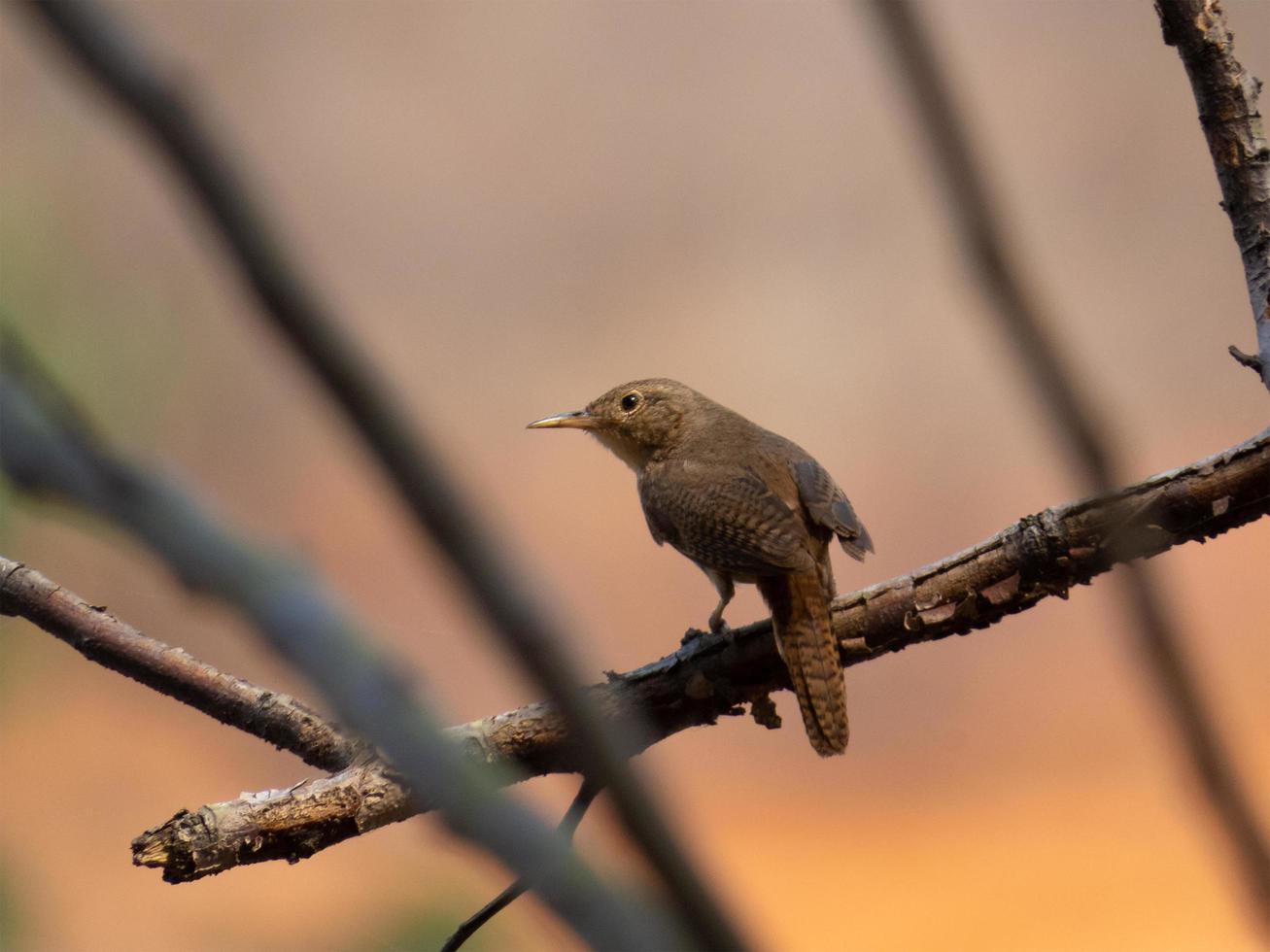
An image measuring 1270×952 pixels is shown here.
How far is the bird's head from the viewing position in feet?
13.2

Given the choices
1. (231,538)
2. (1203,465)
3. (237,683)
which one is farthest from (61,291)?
(231,538)

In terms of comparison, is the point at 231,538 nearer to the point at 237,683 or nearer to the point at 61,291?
the point at 237,683

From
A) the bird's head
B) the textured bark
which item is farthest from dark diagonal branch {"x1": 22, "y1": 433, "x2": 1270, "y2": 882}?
the bird's head

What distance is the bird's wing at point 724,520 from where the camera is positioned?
3066 mm

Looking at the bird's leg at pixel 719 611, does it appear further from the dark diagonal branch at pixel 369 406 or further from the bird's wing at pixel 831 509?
the dark diagonal branch at pixel 369 406

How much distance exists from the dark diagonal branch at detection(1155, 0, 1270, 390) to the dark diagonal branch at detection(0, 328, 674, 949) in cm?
202

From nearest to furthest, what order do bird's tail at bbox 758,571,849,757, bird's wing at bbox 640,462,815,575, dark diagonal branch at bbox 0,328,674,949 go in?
1. dark diagonal branch at bbox 0,328,674,949
2. bird's tail at bbox 758,571,849,757
3. bird's wing at bbox 640,462,815,575

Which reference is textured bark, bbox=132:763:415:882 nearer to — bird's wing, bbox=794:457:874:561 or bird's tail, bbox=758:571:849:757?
bird's tail, bbox=758:571:849:757

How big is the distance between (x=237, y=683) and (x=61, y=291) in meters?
4.30

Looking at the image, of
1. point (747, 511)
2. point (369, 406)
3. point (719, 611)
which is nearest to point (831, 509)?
point (747, 511)

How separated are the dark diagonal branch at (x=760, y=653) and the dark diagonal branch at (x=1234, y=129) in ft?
0.90

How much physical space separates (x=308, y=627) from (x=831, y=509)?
2.80 metres

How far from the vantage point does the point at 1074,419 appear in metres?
0.71

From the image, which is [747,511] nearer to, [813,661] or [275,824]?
[813,661]
